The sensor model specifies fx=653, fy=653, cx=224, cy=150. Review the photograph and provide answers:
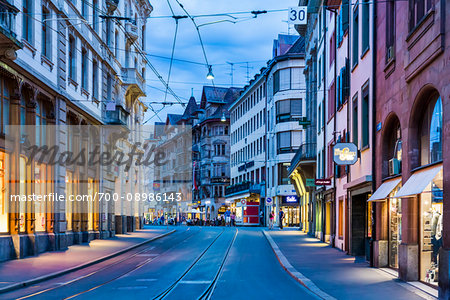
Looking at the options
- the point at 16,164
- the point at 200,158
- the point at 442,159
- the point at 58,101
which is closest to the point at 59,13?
the point at 58,101

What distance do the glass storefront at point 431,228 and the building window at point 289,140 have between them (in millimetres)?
50184

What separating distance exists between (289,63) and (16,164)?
150 feet

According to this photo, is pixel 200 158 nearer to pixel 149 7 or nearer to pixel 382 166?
pixel 149 7

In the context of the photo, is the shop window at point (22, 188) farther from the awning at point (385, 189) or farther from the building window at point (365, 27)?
the building window at point (365, 27)

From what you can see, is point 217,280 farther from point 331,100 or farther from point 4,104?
point 331,100

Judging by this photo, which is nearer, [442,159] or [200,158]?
[442,159]

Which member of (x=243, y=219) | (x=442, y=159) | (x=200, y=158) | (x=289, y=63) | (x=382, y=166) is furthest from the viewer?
(x=200, y=158)

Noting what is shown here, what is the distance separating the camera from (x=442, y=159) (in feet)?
44.3

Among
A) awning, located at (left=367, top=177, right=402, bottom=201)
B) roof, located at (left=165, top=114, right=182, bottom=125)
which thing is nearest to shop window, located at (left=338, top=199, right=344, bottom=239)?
awning, located at (left=367, top=177, right=402, bottom=201)

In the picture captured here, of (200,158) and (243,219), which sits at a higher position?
(200,158)

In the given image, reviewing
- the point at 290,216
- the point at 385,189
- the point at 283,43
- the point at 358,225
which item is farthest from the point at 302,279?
the point at 283,43

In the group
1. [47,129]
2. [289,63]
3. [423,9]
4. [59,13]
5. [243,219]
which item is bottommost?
[243,219]

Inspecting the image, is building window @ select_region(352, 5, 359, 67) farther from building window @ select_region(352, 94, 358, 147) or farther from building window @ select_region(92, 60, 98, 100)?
building window @ select_region(92, 60, 98, 100)

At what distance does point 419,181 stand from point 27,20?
16.0m
